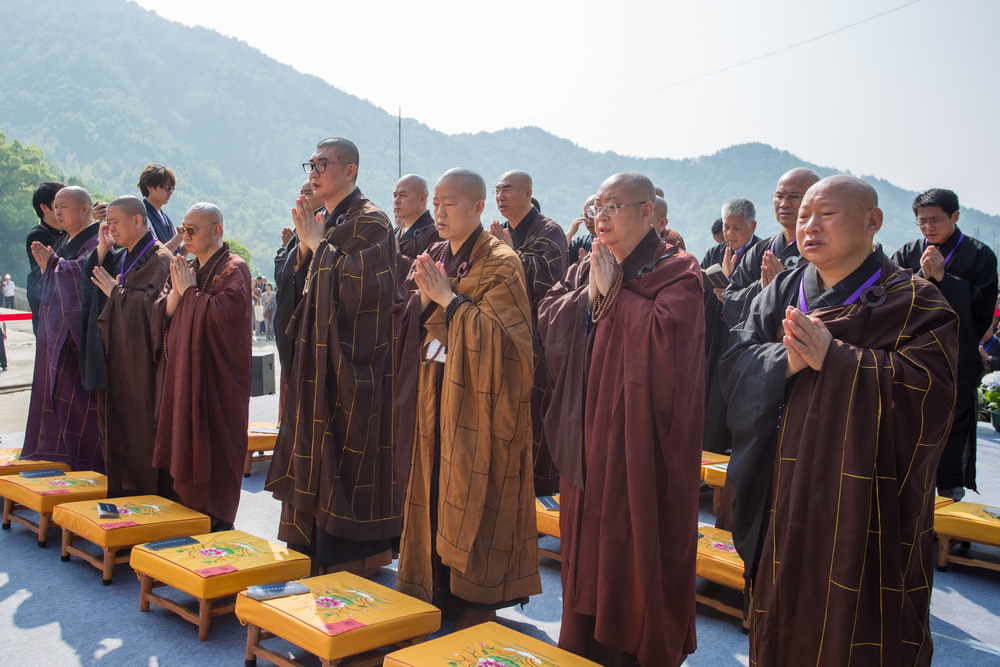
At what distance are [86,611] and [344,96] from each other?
136 m

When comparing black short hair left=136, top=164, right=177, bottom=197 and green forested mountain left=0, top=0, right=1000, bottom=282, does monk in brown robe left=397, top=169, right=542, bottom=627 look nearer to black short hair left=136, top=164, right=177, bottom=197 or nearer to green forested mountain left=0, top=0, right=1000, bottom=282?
black short hair left=136, top=164, right=177, bottom=197

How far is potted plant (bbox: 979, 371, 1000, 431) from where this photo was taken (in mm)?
9078

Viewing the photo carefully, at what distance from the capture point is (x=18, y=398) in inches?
408

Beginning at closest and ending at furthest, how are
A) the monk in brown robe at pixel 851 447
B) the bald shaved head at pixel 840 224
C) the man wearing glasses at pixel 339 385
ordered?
1. the monk in brown robe at pixel 851 447
2. the bald shaved head at pixel 840 224
3. the man wearing glasses at pixel 339 385

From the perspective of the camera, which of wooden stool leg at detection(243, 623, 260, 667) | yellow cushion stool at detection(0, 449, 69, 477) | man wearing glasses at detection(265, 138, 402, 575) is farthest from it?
yellow cushion stool at detection(0, 449, 69, 477)

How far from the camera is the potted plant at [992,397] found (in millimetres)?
9078

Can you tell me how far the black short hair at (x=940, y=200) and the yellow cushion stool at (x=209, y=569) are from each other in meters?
4.41

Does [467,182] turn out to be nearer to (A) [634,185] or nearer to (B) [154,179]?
(A) [634,185]

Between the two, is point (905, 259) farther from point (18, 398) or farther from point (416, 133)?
point (416, 133)

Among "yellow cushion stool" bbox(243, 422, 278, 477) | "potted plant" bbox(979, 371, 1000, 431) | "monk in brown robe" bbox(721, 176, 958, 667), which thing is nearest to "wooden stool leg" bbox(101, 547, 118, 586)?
"yellow cushion stool" bbox(243, 422, 278, 477)

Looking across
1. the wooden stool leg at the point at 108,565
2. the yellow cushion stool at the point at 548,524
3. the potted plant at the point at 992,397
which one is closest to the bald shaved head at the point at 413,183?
the yellow cushion stool at the point at 548,524

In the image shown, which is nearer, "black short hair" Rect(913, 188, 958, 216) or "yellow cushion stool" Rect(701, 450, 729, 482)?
"black short hair" Rect(913, 188, 958, 216)

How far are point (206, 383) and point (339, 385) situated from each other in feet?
3.63

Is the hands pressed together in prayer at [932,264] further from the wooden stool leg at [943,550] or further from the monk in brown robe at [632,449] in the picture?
the monk in brown robe at [632,449]
